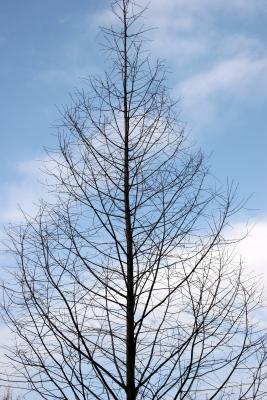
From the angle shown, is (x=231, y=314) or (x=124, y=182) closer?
(x=231, y=314)

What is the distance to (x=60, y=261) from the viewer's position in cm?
507

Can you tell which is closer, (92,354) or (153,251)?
(92,354)

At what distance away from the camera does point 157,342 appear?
4.77 m

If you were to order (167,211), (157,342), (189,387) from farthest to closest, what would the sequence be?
1. (167,211)
2. (157,342)
3. (189,387)

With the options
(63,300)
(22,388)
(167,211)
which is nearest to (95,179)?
(167,211)

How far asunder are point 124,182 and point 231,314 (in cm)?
152

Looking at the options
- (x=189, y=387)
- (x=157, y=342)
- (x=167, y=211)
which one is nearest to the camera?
(x=189, y=387)

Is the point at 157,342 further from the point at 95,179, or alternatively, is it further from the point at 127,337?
the point at 95,179

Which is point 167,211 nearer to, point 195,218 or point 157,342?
point 195,218

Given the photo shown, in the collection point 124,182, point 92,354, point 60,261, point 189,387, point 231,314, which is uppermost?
point 124,182

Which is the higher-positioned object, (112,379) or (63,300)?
(63,300)

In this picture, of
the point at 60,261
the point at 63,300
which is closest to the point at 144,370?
the point at 63,300

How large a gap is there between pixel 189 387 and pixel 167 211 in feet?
5.04

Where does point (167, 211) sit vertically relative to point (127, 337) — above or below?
above
